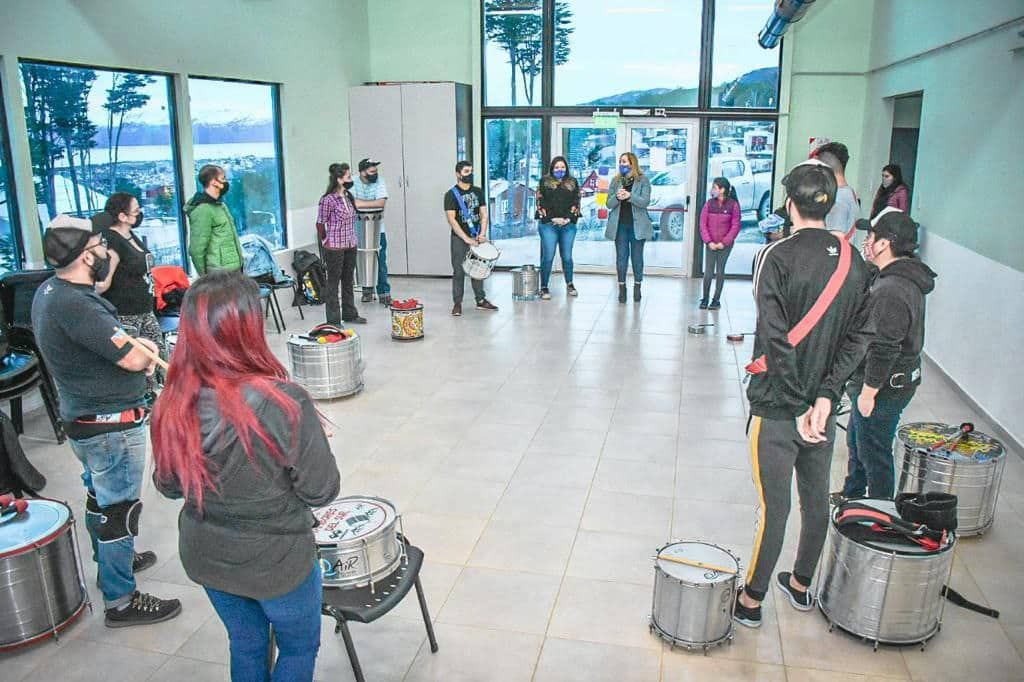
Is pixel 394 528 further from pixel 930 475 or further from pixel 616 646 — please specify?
pixel 930 475

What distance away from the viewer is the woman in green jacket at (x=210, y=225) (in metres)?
6.16

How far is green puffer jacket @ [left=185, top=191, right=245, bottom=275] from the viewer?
618 cm

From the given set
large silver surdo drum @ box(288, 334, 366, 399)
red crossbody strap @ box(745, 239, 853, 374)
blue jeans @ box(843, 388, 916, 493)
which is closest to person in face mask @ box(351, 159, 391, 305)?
large silver surdo drum @ box(288, 334, 366, 399)

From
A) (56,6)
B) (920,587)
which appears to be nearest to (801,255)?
(920,587)

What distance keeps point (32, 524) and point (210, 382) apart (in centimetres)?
177

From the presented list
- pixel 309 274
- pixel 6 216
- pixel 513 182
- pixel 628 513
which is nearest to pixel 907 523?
pixel 628 513

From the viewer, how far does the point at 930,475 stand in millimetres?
3852

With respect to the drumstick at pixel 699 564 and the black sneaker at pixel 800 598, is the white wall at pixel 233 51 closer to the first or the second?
the drumstick at pixel 699 564

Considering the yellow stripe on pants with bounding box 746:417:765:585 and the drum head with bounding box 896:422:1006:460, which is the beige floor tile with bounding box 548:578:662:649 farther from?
the drum head with bounding box 896:422:1006:460

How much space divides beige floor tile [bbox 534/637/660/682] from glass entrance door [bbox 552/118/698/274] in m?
7.97

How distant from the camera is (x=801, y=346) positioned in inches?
112

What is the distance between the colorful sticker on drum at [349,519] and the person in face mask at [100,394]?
82cm

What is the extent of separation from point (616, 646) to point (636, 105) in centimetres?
861

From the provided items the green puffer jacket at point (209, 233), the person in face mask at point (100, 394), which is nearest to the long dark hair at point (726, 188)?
the green puffer jacket at point (209, 233)
